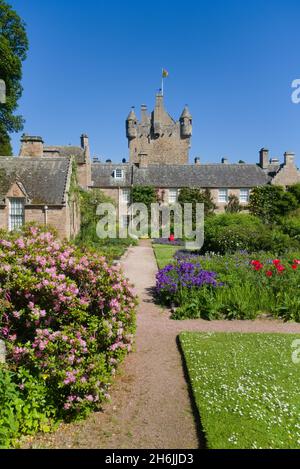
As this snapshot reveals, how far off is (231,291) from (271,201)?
29627mm

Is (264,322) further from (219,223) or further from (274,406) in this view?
(219,223)

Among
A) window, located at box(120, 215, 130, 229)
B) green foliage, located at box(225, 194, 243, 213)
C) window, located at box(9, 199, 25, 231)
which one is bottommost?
window, located at box(120, 215, 130, 229)

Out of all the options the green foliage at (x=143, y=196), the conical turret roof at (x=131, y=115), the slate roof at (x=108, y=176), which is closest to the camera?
the green foliage at (x=143, y=196)

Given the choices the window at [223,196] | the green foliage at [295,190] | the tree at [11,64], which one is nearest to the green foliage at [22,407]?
the tree at [11,64]

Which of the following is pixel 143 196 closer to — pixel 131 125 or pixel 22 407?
pixel 131 125

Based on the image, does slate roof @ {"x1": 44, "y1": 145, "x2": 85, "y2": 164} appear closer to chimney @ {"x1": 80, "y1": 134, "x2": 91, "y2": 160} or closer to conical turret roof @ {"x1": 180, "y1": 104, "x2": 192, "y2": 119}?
chimney @ {"x1": 80, "y1": 134, "x2": 91, "y2": 160}

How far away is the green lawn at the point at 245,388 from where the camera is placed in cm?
406

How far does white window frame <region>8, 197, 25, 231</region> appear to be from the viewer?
20.6m

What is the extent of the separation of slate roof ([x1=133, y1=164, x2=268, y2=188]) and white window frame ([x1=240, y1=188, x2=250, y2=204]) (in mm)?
513

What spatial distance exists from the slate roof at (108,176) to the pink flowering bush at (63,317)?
1268 inches

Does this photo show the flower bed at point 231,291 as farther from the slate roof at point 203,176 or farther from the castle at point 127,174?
the slate roof at point 203,176

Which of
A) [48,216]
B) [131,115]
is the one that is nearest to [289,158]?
[131,115]

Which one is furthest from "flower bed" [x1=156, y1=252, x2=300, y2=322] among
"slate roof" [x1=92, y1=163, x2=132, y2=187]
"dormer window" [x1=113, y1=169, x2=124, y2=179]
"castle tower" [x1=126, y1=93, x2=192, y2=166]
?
"castle tower" [x1=126, y1=93, x2=192, y2=166]

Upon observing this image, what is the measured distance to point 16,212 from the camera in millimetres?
20797
